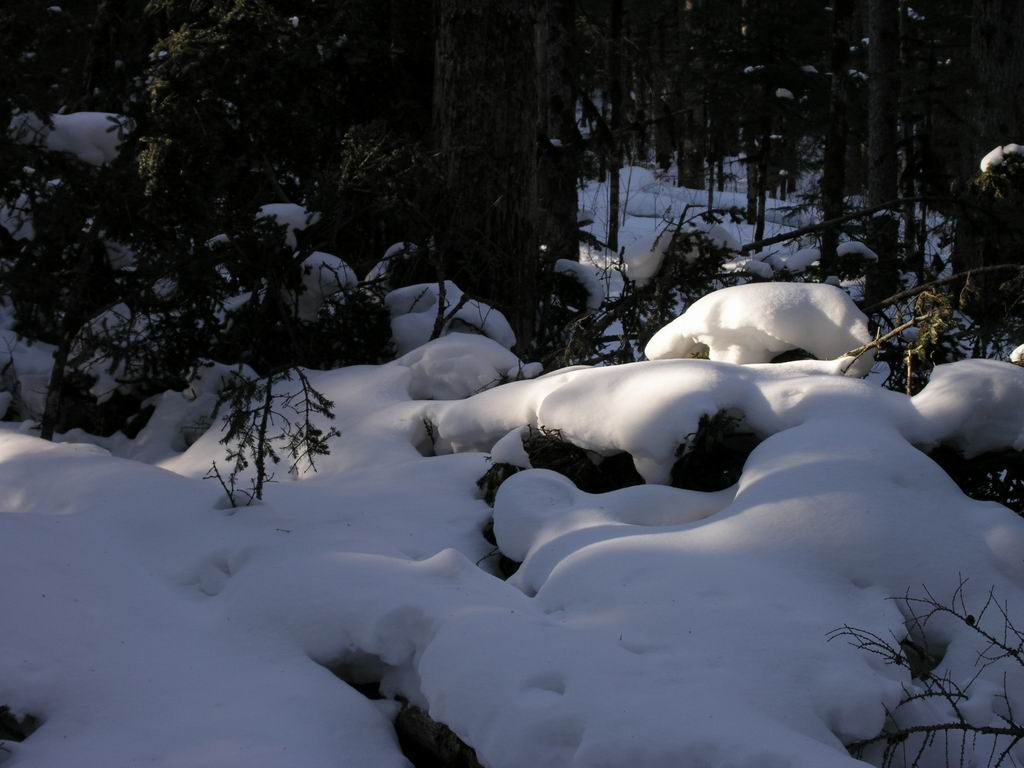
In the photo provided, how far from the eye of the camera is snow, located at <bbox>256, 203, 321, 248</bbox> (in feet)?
16.8

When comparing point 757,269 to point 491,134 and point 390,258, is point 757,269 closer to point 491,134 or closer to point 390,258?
point 491,134

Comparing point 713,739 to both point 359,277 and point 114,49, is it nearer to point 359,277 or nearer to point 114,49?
point 359,277

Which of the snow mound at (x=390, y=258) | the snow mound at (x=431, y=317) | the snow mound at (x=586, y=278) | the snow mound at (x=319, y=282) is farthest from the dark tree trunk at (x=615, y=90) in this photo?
the snow mound at (x=319, y=282)

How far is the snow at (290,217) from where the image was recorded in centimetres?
513

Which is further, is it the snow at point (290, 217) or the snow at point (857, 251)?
the snow at point (857, 251)

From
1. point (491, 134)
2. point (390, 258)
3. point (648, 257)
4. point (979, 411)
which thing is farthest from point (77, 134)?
point (979, 411)

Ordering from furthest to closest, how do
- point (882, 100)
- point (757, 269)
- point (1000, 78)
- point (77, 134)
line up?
point (882, 100)
point (1000, 78)
point (757, 269)
point (77, 134)

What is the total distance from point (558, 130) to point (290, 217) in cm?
480

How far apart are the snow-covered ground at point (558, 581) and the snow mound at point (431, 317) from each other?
148 centimetres

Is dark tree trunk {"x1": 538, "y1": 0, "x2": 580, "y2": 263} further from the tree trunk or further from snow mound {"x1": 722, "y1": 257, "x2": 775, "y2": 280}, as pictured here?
the tree trunk

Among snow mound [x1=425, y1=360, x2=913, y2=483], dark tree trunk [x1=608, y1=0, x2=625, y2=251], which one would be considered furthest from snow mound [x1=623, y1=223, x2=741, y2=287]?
dark tree trunk [x1=608, y1=0, x2=625, y2=251]

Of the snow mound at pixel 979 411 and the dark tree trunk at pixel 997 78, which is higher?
the dark tree trunk at pixel 997 78

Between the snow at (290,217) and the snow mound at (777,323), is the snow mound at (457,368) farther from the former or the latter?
the snow mound at (777,323)

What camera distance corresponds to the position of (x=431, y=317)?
5.74 metres
